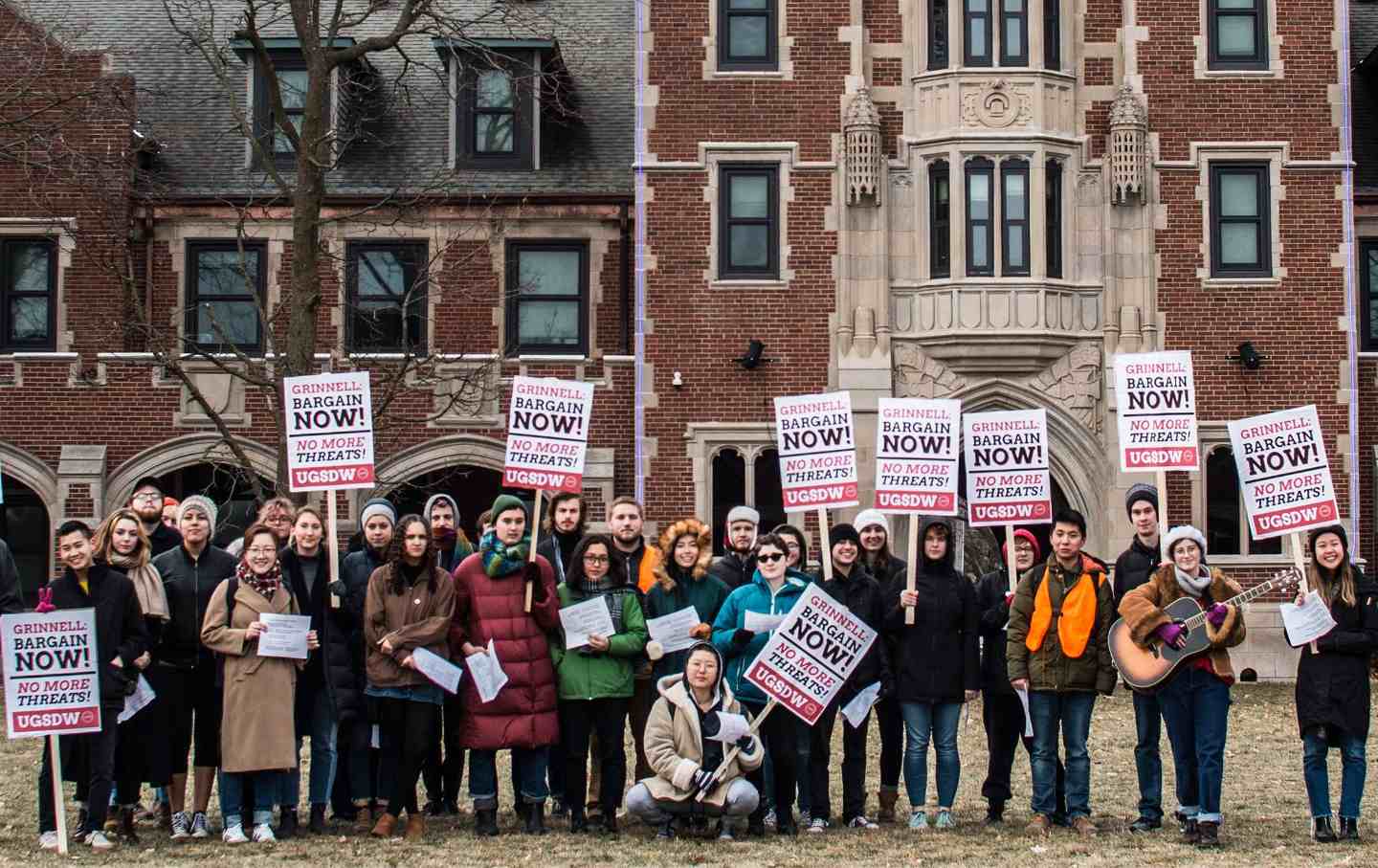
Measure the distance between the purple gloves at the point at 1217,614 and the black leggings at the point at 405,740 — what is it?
4428 millimetres

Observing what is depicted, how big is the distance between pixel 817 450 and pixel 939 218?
10.7 m

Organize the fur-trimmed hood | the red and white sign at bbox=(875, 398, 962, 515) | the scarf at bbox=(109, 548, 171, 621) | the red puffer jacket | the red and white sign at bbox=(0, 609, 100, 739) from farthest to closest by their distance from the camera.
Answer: the red and white sign at bbox=(875, 398, 962, 515), the fur-trimmed hood, the red puffer jacket, the scarf at bbox=(109, 548, 171, 621), the red and white sign at bbox=(0, 609, 100, 739)

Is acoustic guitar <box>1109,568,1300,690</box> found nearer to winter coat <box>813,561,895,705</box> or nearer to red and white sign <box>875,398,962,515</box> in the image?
winter coat <box>813,561,895,705</box>

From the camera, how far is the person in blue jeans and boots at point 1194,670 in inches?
449

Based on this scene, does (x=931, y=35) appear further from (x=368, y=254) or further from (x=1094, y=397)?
(x=368, y=254)

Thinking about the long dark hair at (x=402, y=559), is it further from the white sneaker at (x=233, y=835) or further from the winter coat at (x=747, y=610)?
the winter coat at (x=747, y=610)

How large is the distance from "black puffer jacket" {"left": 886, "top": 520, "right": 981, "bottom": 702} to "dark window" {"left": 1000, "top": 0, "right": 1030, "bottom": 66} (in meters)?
12.6

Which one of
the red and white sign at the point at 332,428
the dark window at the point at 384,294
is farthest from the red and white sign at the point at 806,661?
the dark window at the point at 384,294

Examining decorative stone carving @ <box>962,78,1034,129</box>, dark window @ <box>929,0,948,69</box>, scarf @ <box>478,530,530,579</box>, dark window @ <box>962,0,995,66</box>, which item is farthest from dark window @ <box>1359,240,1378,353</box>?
scarf @ <box>478,530,530,579</box>

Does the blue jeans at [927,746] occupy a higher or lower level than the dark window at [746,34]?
lower

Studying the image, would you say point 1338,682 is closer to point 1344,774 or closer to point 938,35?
point 1344,774

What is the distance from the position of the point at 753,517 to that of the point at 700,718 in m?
1.68

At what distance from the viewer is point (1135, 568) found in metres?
12.0

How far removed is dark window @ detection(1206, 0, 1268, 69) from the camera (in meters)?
23.9
